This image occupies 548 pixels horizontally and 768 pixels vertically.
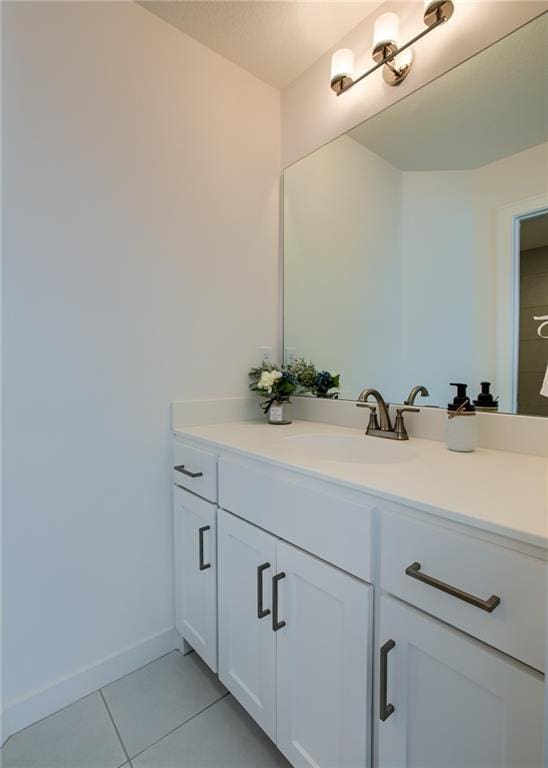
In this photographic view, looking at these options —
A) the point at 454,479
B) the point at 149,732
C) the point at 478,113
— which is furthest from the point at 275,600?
the point at 478,113

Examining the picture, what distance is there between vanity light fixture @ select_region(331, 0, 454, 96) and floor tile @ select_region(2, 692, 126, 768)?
2302 millimetres

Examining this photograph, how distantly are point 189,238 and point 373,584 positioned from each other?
1.34 m

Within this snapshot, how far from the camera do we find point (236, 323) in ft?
5.37

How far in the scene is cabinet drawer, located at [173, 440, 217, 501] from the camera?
3.98ft

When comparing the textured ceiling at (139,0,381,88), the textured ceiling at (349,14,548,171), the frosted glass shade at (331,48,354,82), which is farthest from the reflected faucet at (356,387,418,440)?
the textured ceiling at (139,0,381,88)

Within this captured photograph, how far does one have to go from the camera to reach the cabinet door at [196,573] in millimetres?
1211

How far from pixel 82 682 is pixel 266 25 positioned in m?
2.43

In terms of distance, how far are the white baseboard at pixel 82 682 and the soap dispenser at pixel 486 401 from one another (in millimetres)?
1397

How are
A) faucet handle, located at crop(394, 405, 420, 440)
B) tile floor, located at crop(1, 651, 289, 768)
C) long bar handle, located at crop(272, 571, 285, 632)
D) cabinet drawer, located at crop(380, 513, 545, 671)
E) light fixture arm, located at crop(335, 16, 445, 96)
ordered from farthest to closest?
faucet handle, located at crop(394, 405, 420, 440) → light fixture arm, located at crop(335, 16, 445, 96) → tile floor, located at crop(1, 651, 289, 768) → long bar handle, located at crop(272, 571, 285, 632) → cabinet drawer, located at crop(380, 513, 545, 671)

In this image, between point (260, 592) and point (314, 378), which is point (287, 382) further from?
point (260, 592)

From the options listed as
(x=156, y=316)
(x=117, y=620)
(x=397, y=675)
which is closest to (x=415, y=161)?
(x=156, y=316)

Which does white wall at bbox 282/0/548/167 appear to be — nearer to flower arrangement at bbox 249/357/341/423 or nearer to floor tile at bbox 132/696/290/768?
flower arrangement at bbox 249/357/341/423

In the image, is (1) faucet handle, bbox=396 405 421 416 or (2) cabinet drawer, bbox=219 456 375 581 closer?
(2) cabinet drawer, bbox=219 456 375 581

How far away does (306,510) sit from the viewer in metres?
0.88
